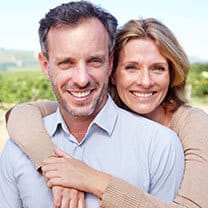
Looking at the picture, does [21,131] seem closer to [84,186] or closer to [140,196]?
[84,186]

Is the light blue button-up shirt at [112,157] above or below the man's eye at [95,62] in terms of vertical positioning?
below

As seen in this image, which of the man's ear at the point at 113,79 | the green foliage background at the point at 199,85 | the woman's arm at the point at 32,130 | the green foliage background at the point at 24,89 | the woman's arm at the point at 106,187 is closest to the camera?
the woman's arm at the point at 106,187

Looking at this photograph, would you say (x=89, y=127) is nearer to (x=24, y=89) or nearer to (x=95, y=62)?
(x=95, y=62)

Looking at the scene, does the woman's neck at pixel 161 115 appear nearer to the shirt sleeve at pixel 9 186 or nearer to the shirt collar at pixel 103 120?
the shirt collar at pixel 103 120

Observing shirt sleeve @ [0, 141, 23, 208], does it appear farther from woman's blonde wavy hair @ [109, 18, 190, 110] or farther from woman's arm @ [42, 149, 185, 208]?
woman's blonde wavy hair @ [109, 18, 190, 110]

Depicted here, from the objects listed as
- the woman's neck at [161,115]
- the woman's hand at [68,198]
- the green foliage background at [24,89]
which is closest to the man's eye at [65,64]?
the woman's hand at [68,198]

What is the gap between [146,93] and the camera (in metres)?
2.04

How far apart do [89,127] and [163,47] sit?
462mm

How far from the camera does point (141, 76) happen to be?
2.03m

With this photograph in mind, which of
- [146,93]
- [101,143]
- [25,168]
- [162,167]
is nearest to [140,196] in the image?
[162,167]

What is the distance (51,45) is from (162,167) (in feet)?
1.77

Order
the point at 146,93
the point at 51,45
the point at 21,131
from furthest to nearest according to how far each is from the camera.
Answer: the point at 146,93 → the point at 21,131 → the point at 51,45

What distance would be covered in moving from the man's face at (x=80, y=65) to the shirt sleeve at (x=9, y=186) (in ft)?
0.92

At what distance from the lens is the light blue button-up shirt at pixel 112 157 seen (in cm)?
166
